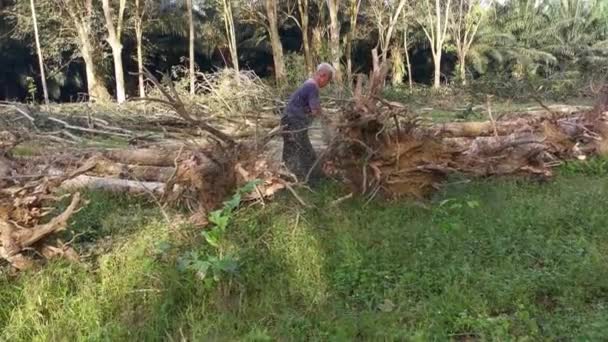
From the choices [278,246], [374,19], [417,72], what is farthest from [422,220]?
[417,72]

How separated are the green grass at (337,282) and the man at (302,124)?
1401 millimetres

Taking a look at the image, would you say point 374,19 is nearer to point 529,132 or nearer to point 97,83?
point 97,83

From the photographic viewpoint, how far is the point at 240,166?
593 centimetres

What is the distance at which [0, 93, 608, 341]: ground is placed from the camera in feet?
12.7

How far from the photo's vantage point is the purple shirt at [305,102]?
7.09 meters

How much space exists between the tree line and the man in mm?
14353

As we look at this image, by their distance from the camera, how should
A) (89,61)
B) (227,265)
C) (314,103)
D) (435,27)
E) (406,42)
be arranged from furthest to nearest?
(406,42), (435,27), (89,61), (314,103), (227,265)

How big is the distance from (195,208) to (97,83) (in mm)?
21735

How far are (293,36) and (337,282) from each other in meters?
30.4

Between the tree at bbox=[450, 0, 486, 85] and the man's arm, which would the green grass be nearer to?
the man's arm

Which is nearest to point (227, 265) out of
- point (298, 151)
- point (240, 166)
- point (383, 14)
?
point (240, 166)

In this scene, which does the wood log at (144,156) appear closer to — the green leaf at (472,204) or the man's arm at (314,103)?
the man's arm at (314,103)

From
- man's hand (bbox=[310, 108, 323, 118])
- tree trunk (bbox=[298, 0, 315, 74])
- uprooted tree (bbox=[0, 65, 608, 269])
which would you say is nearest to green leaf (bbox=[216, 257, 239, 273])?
uprooted tree (bbox=[0, 65, 608, 269])

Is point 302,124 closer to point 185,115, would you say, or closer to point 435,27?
point 185,115
